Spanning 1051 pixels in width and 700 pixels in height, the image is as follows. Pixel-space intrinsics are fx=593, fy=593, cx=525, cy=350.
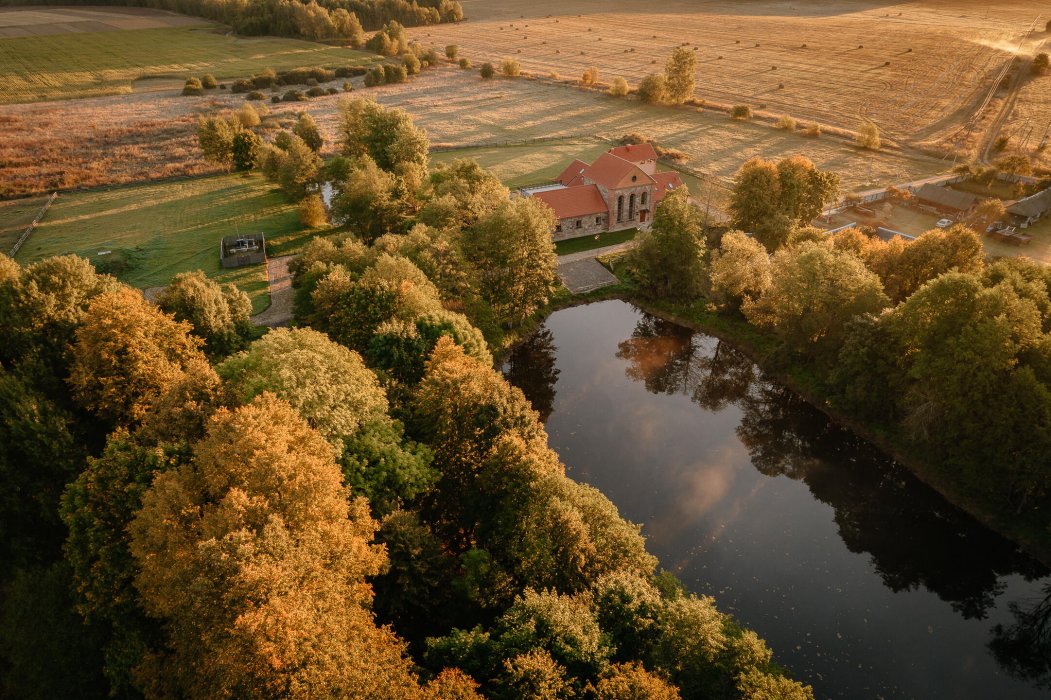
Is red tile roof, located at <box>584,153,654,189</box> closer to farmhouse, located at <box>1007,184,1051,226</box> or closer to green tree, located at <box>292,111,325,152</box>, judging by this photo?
farmhouse, located at <box>1007,184,1051,226</box>

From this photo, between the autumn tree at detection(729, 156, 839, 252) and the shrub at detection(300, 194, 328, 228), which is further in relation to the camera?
the shrub at detection(300, 194, 328, 228)

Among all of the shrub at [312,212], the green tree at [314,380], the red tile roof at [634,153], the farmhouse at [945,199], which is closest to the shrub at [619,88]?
the red tile roof at [634,153]

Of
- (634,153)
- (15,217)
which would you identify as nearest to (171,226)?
(15,217)

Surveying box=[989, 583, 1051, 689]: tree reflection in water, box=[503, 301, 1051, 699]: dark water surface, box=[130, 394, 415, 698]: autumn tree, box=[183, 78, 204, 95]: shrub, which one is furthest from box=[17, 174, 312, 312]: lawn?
box=[183, 78, 204, 95]: shrub

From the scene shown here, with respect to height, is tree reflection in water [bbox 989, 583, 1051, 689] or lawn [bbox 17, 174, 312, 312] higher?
lawn [bbox 17, 174, 312, 312]

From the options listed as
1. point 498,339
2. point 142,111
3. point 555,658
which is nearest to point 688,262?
point 498,339
